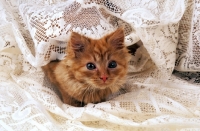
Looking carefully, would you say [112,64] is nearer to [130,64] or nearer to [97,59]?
[97,59]

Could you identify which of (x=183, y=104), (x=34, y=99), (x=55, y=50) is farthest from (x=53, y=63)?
(x=183, y=104)

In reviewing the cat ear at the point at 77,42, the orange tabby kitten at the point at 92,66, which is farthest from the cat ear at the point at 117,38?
the cat ear at the point at 77,42

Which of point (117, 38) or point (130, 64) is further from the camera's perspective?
point (130, 64)

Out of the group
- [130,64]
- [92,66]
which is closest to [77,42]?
[92,66]

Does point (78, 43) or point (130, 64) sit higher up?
point (78, 43)

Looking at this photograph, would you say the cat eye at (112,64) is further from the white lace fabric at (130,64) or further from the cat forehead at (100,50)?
the white lace fabric at (130,64)

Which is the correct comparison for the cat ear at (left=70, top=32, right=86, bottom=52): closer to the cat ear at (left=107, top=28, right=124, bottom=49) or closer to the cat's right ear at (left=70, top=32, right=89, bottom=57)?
the cat's right ear at (left=70, top=32, right=89, bottom=57)

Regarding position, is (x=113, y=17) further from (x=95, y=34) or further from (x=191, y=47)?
(x=191, y=47)
